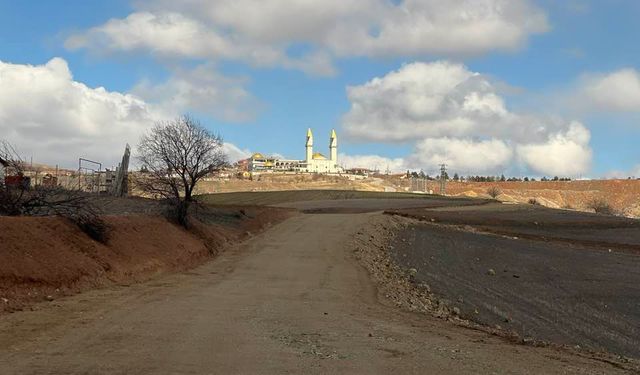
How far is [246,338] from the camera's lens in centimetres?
1038

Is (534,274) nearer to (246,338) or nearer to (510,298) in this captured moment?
(510,298)

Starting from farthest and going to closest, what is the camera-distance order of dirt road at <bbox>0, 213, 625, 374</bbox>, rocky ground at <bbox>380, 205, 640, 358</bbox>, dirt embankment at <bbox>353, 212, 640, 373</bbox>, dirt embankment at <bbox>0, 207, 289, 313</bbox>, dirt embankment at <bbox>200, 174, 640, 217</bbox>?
dirt embankment at <bbox>200, 174, 640, 217</bbox> → rocky ground at <bbox>380, 205, 640, 358</bbox> → dirt embankment at <bbox>353, 212, 640, 373</bbox> → dirt embankment at <bbox>0, 207, 289, 313</bbox> → dirt road at <bbox>0, 213, 625, 374</bbox>

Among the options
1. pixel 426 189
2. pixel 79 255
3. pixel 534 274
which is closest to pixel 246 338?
pixel 79 255

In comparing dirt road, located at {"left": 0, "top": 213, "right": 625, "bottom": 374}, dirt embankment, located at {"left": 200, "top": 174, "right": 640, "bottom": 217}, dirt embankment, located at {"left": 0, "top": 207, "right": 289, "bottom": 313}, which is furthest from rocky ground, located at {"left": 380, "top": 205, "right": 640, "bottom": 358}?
dirt embankment, located at {"left": 200, "top": 174, "right": 640, "bottom": 217}

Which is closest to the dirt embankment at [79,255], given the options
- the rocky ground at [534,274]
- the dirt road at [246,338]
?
the dirt road at [246,338]

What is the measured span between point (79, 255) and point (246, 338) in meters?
8.81

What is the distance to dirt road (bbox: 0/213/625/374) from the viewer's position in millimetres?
8375

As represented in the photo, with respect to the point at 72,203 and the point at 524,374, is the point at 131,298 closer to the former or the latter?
the point at 72,203

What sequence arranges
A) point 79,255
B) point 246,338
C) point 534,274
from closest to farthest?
point 246,338 → point 79,255 → point 534,274

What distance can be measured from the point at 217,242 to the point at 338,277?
9.47 meters

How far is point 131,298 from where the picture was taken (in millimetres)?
14922

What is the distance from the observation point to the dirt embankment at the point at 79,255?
46.9 feet

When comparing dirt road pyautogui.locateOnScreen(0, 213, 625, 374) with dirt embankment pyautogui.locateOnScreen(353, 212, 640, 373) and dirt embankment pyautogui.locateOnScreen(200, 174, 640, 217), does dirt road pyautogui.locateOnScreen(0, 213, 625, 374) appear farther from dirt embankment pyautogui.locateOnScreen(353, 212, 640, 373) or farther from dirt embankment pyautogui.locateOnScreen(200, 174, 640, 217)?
dirt embankment pyautogui.locateOnScreen(200, 174, 640, 217)

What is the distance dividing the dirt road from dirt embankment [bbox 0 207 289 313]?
0.82 m
